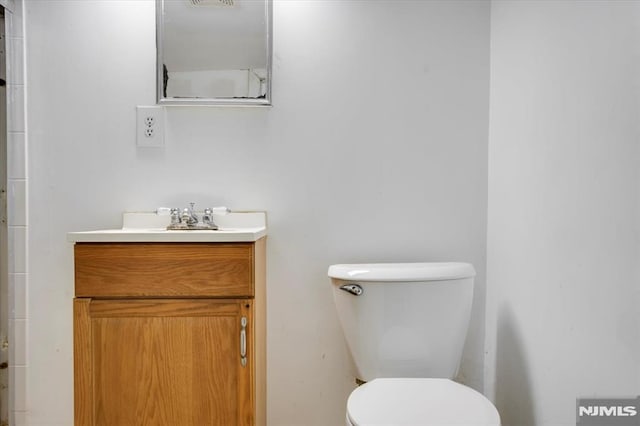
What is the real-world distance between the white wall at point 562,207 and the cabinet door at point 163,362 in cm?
80

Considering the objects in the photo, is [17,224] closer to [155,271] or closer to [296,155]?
[155,271]

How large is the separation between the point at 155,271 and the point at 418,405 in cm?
73

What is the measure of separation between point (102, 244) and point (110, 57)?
74cm

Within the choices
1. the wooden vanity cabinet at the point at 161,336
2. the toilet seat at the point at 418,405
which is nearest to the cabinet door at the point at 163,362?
the wooden vanity cabinet at the point at 161,336

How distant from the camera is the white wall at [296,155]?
1427 millimetres

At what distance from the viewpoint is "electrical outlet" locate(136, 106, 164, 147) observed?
1.43 meters

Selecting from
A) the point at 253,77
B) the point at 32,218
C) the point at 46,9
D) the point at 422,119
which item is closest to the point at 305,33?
the point at 253,77

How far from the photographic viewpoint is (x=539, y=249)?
1.14m

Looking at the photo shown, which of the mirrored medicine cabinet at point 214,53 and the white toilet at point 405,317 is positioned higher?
the mirrored medicine cabinet at point 214,53

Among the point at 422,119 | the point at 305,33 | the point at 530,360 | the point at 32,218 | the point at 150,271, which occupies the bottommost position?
the point at 530,360

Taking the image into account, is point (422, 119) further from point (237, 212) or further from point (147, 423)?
point (147, 423)

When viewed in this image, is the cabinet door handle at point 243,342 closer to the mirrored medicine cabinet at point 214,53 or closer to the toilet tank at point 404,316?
the toilet tank at point 404,316

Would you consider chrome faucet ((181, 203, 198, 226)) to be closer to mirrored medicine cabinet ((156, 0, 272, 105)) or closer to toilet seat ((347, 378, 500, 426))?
mirrored medicine cabinet ((156, 0, 272, 105))

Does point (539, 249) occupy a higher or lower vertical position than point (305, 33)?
lower
